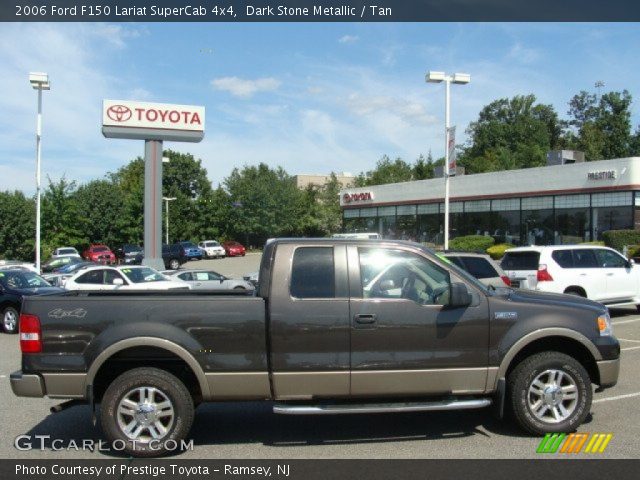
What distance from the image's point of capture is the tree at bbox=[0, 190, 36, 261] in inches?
2117

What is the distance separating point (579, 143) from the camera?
250ft

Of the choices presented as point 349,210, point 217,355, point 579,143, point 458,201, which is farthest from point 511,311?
point 579,143

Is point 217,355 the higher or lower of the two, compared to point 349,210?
lower

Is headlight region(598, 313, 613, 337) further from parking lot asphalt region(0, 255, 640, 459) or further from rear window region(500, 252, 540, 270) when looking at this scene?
rear window region(500, 252, 540, 270)

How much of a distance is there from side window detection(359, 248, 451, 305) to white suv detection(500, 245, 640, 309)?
26.6 ft

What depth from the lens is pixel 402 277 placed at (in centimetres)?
583

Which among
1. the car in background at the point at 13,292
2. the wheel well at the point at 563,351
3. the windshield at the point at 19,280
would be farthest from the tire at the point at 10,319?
the wheel well at the point at 563,351

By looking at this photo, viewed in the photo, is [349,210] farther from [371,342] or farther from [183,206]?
[371,342]

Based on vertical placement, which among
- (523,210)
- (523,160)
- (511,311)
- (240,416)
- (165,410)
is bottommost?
(240,416)

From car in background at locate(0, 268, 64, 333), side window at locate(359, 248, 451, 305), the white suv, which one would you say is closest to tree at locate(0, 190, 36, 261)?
car in background at locate(0, 268, 64, 333)

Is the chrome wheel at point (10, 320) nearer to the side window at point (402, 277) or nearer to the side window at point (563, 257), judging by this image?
the side window at point (402, 277)

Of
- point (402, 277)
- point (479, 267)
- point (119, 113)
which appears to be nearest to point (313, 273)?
point (402, 277)

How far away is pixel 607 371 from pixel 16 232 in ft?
186
